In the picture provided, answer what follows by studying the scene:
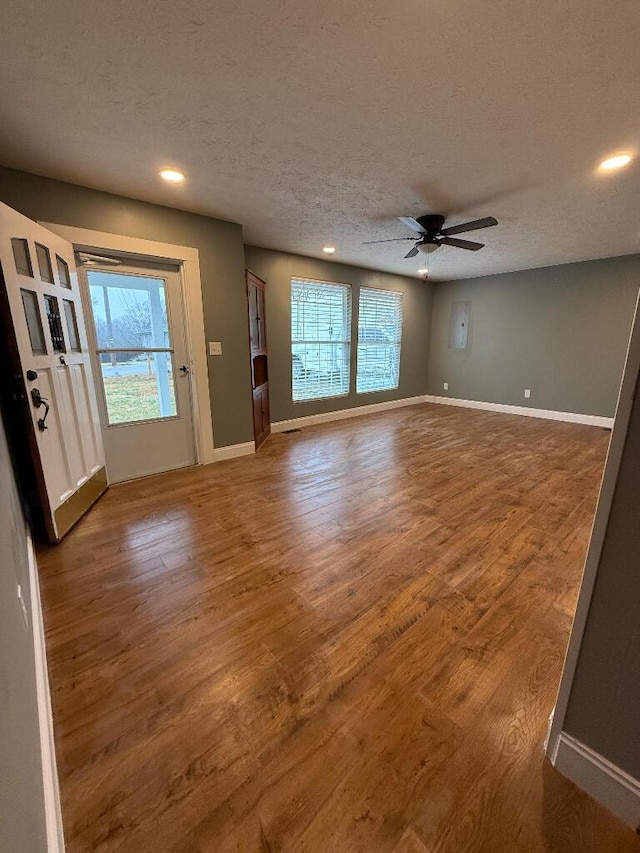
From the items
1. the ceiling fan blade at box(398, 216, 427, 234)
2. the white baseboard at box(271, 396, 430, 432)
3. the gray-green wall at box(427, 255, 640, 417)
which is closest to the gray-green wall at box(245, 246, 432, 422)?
the white baseboard at box(271, 396, 430, 432)

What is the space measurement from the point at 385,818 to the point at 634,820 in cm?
67

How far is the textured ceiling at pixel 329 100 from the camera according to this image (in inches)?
50.6

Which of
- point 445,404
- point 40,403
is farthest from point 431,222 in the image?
point 445,404

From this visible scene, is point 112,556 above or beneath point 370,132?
beneath

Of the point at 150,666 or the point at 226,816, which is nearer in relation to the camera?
the point at 226,816

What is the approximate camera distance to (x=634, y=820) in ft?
3.02

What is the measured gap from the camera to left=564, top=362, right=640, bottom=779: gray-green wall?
0.83 meters

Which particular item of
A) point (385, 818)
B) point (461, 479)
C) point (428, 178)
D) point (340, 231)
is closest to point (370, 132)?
point (428, 178)

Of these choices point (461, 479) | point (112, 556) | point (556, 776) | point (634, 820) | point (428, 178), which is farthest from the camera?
point (461, 479)

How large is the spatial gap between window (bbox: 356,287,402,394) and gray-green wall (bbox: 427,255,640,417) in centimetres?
116

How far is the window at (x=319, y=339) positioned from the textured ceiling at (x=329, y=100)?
2.05 metres

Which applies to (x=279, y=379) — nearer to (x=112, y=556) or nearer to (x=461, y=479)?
(x=461, y=479)

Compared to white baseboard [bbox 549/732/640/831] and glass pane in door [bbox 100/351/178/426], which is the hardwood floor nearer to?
white baseboard [bbox 549/732/640/831]

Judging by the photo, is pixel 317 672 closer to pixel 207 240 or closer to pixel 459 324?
pixel 207 240
